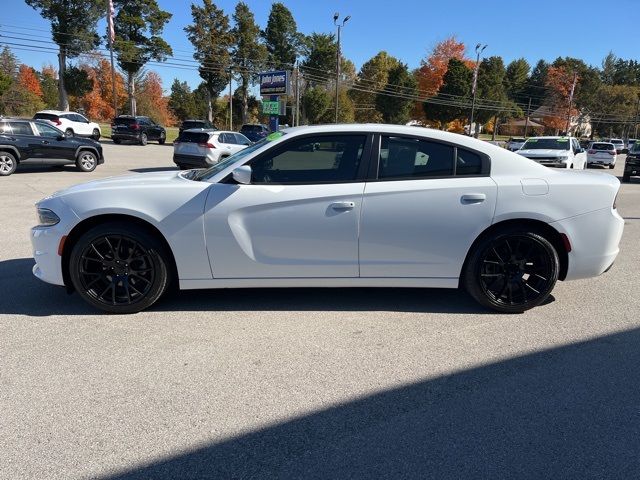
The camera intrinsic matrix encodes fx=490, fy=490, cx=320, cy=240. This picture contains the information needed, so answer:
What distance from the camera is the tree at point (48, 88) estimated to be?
2783 inches

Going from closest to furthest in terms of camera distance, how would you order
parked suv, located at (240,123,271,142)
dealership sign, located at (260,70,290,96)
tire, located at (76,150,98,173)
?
tire, located at (76,150,98,173)
dealership sign, located at (260,70,290,96)
parked suv, located at (240,123,271,142)

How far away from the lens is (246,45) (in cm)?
5412

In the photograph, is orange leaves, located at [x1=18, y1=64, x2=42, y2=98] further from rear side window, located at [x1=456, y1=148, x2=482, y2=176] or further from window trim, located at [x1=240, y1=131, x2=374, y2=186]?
rear side window, located at [x1=456, y1=148, x2=482, y2=176]

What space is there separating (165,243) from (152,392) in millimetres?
1436

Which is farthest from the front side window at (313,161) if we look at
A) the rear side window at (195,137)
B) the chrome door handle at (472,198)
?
the rear side window at (195,137)

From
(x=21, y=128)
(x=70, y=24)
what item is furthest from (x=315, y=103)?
(x=21, y=128)

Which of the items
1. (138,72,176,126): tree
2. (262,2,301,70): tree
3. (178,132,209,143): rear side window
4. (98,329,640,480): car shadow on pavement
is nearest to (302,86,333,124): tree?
(262,2,301,70): tree

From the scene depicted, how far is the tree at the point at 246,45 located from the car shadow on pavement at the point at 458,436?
2188 inches

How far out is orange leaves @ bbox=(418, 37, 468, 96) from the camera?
6170cm

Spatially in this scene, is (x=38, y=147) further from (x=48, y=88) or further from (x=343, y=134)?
(x=48, y=88)

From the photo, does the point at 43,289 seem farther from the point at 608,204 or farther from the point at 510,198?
the point at 608,204

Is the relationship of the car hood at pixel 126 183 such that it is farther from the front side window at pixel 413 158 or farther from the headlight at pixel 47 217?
the front side window at pixel 413 158

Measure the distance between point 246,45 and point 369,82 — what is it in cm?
2396

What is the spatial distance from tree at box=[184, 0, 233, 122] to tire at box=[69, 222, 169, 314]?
52.1 metres
